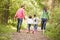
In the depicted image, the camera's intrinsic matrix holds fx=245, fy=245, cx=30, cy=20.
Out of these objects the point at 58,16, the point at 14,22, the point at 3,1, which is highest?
the point at 3,1

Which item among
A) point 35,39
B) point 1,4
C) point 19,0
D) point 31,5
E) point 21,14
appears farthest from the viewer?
point 31,5

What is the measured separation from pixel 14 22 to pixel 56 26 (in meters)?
10.9

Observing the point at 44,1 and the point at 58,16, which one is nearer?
the point at 58,16

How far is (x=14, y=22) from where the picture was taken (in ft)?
76.6

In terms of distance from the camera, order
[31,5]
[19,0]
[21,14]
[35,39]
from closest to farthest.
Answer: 1. [35,39]
2. [21,14]
3. [19,0]
4. [31,5]

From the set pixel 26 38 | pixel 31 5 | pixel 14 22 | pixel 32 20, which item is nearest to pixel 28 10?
pixel 31 5

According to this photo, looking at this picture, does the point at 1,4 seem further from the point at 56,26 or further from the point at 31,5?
the point at 31,5

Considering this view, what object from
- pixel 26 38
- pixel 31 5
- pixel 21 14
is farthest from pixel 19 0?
pixel 26 38

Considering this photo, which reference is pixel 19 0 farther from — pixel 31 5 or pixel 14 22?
pixel 31 5

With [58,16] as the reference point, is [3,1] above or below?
above

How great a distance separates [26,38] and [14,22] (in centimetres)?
957

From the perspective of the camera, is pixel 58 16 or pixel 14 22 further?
pixel 14 22

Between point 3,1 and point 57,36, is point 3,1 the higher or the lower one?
the higher one

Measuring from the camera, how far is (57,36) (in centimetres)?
1247
